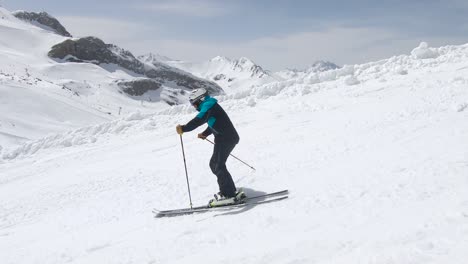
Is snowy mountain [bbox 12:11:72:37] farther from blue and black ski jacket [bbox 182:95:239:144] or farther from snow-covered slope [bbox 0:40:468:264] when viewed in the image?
blue and black ski jacket [bbox 182:95:239:144]

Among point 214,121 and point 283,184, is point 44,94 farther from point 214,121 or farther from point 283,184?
point 283,184

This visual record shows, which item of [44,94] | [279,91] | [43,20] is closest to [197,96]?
[279,91]

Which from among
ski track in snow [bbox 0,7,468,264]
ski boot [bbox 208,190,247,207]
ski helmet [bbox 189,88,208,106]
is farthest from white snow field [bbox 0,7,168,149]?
ski boot [bbox 208,190,247,207]

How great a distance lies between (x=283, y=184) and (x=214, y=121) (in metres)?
1.91

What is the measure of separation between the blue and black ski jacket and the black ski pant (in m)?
0.11

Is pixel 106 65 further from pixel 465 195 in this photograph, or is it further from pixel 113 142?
pixel 465 195

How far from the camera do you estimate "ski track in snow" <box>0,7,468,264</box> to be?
487 cm

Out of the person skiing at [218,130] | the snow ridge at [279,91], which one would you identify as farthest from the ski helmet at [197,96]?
the snow ridge at [279,91]

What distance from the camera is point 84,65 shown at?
6109 centimetres

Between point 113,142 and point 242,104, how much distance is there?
5647 millimetres

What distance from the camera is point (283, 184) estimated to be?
7766mm

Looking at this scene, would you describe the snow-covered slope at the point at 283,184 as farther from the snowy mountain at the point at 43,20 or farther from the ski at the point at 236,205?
the snowy mountain at the point at 43,20

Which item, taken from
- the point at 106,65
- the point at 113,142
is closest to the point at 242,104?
the point at 113,142

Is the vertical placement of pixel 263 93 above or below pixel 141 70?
below
